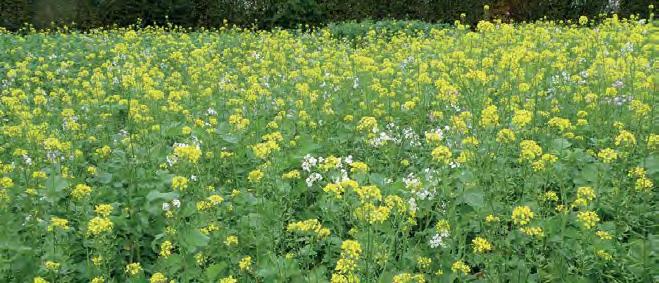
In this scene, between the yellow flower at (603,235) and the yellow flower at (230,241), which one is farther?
Result: the yellow flower at (230,241)

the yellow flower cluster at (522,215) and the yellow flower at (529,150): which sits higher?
the yellow flower at (529,150)

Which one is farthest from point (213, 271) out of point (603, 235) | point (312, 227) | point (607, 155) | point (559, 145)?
point (559, 145)

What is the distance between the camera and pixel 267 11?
46.5ft

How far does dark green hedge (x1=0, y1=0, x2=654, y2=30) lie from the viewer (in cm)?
1366

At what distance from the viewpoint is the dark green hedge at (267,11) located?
13664 mm

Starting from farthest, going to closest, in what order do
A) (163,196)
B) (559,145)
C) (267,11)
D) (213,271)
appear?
(267,11), (559,145), (163,196), (213,271)

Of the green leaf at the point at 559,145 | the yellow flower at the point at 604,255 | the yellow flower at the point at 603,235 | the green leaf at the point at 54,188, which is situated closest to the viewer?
the yellow flower at the point at 604,255

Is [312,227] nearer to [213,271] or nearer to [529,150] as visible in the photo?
[213,271]

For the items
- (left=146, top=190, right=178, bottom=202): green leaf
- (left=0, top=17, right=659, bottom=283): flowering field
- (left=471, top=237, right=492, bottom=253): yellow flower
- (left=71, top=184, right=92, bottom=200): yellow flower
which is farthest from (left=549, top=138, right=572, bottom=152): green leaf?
(left=71, top=184, right=92, bottom=200): yellow flower

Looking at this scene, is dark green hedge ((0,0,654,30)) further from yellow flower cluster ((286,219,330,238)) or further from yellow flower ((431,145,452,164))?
yellow flower cluster ((286,219,330,238))

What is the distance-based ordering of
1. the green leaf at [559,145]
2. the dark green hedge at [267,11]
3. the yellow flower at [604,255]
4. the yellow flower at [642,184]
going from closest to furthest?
the yellow flower at [604,255] → the yellow flower at [642,184] → the green leaf at [559,145] → the dark green hedge at [267,11]

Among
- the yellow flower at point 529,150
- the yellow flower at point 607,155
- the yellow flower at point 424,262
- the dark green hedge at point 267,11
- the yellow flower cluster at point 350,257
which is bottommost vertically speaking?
the dark green hedge at point 267,11

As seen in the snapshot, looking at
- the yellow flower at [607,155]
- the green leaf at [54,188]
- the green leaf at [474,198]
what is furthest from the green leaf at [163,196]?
the yellow flower at [607,155]

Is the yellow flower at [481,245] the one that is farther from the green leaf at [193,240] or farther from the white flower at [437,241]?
the green leaf at [193,240]
